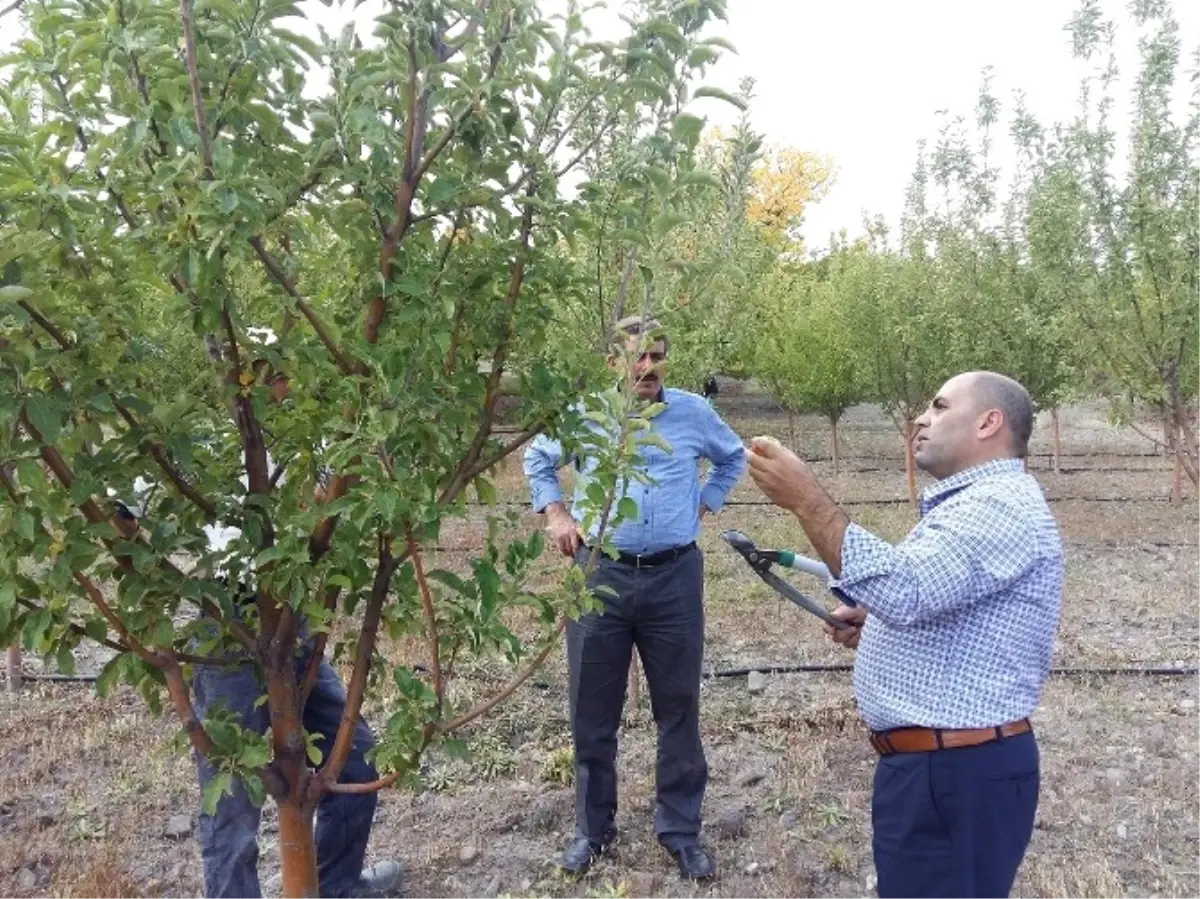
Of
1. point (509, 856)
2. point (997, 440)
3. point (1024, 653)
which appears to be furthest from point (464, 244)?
point (509, 856)

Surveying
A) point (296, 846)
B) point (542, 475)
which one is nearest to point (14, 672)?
point (542, 475)

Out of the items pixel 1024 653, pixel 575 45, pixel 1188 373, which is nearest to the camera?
pixel 575 45

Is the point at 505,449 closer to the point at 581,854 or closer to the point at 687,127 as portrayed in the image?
the point at 687,127

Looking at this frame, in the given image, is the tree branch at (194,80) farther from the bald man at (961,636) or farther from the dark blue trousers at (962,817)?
the dark blue trousers at (962,817)

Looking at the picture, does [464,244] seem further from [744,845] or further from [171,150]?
[744,845]

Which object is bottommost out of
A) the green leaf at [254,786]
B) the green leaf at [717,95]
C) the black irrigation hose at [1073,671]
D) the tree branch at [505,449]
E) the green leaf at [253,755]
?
the black irrigation hose at [1073,671]

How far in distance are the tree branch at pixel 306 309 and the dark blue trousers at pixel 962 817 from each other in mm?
1527

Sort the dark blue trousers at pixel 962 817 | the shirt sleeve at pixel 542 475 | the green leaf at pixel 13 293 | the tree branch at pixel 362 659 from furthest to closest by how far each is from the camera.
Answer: the shirt sleeve at pixel 542 475 → the dark blue trousers at pixel 962 817 → the tree branch at pixel 362 659 → the green leaf at pixel 13 293

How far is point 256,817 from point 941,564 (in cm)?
214

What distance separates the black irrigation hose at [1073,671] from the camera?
562 cm

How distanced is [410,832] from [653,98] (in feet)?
10.5

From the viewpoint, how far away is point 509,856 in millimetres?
3705

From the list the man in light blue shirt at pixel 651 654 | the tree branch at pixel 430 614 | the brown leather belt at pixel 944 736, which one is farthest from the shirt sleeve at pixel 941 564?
the man in light blue shirt at pixel 651 654

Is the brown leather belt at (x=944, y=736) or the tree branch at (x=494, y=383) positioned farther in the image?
the brown leather belt at (x=944, y=736)
